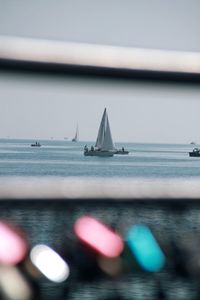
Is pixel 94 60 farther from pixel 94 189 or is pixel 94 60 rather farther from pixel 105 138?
pixel 105 138

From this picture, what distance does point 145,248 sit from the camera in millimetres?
815

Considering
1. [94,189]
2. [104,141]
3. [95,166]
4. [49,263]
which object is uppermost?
[94,189]

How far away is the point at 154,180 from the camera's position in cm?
80

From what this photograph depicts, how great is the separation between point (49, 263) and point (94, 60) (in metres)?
0.35

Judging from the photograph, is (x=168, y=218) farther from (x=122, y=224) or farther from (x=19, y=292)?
(x=19, y=292)

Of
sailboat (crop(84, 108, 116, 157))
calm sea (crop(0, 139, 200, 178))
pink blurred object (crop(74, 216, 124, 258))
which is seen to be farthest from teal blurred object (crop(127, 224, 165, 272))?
sailboat (crop(84, 108, 116, 157))

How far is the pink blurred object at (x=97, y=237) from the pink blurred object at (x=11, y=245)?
0.30ft

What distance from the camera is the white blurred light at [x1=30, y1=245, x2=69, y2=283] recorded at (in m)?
0.75

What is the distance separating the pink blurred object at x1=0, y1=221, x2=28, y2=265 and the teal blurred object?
0.61ft

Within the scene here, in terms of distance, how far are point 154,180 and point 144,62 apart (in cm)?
22

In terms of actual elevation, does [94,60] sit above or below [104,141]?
above

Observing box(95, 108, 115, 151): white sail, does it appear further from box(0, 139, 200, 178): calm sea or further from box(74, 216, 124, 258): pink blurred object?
box(74, 216, 124, 258): pink blurred object

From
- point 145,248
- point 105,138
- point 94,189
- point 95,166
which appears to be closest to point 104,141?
point 105,138

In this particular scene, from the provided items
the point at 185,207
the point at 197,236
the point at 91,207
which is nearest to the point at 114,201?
the point at 91,207
